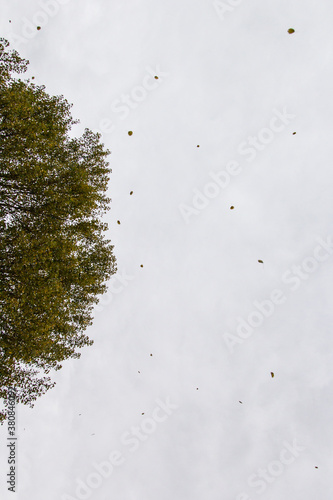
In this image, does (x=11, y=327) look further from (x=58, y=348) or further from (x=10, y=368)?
(x=58, y=348)

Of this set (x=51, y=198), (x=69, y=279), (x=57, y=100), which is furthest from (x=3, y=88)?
(x=69, y=279)

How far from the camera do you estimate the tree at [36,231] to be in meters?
13.0

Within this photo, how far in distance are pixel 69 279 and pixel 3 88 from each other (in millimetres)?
10351

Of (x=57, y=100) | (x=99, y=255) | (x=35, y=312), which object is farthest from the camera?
(x=99, y=255)

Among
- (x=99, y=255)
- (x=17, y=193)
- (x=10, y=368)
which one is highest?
(x=17, y=193)

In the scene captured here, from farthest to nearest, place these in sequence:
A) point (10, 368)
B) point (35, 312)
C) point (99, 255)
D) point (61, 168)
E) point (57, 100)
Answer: point (99, 255)
point (57, 100)
point (61, 168)
point (10, 368)
point (35, 312)

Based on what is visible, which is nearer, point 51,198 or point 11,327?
point 11,327

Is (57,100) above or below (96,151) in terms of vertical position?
above

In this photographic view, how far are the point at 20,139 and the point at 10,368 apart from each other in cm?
1155

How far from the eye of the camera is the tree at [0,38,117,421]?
42.7 feet

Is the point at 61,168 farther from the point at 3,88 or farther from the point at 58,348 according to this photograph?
the point at 58,348

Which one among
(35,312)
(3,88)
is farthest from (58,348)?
(3,88)

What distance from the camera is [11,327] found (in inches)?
541

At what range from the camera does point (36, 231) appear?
14.5 metres
